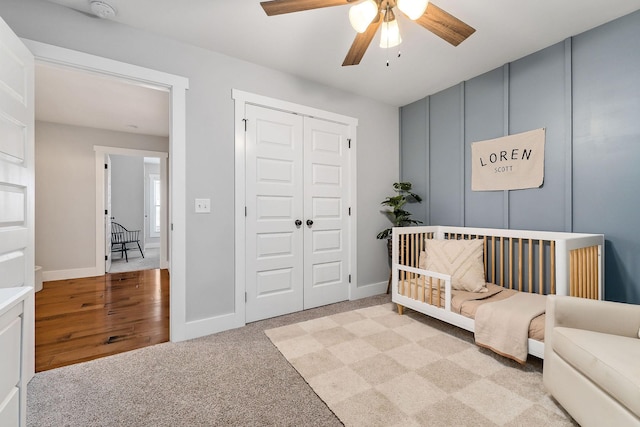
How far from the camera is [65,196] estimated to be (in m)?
4.16

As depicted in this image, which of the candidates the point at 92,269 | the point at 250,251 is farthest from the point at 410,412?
the point at 92,269

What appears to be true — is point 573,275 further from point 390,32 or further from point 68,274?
point 68,274

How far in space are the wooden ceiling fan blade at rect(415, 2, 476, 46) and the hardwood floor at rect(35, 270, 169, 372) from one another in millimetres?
2868

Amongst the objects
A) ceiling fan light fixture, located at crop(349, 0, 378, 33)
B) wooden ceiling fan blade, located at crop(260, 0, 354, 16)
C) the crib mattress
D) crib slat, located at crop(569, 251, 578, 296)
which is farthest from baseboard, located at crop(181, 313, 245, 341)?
crib slat, located at crop(569, 251, 578, 296)

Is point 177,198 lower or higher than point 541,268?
higher

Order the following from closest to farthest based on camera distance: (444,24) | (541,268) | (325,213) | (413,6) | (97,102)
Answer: (413,6)
(444,24)
(541,268)
(325,213)
(97,102)

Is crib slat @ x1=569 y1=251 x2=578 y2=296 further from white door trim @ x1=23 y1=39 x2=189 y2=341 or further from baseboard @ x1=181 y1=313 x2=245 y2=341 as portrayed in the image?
white door trim @ x1=23 y1=39 x2=189 y2=341

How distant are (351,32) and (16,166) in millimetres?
2294

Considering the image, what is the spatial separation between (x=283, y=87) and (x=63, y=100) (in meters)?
2.85

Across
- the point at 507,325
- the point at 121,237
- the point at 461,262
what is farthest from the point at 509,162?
the point at 121,237

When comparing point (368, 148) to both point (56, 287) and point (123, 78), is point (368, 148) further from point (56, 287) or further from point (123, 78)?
point (56, 287)

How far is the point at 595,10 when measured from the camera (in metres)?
1.87

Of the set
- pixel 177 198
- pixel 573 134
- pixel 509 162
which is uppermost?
pixel 573 134

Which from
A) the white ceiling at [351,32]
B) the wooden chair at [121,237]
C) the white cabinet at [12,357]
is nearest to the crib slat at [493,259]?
the white ceiling at [351,32]
